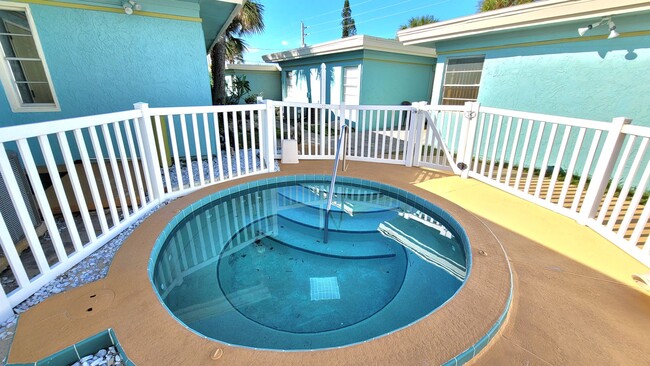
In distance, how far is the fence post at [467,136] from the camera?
3986 mm

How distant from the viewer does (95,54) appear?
14.7 feet

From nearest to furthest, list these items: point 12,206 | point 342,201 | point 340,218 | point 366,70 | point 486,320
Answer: point 486,320 → point 12,206 → point 340,218 → point 342,201 → point 366,70

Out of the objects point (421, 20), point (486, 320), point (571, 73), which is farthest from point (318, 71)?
point (421, 20)

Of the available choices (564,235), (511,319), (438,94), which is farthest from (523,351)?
(438,94)

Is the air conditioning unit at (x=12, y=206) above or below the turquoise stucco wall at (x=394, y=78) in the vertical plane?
below

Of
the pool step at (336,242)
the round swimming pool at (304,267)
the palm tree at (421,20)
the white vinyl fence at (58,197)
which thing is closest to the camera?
the white vinyl fence at (58,197)

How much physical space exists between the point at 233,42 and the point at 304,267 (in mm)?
11991

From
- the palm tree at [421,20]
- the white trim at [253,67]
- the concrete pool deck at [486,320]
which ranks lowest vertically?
the concrete pool deck at [486,320]

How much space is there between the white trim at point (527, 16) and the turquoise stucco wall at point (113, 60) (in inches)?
190

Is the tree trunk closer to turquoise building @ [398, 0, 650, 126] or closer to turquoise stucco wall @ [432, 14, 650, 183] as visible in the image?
turquoise building @ [398, 0, 650, 126]

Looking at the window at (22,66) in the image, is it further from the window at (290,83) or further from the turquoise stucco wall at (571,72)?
the window at (290,83)

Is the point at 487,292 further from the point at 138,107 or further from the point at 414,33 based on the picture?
the point at 414,33

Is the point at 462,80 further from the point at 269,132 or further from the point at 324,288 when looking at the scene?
the point at 324,288

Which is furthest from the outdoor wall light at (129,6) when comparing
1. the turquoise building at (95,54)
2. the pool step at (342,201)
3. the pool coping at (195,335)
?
the pool coping at (195,335)
